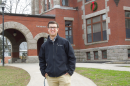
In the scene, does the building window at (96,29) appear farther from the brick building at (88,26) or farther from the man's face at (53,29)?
the man's face at (53,29)

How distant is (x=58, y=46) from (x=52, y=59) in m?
0.28

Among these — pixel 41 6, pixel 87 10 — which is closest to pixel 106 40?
pixel 87 10

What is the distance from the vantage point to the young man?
3.70 m

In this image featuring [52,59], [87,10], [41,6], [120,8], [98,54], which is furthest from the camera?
[41,6]

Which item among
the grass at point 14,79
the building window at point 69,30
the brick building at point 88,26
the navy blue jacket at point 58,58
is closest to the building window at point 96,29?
the brick building at point 88,26

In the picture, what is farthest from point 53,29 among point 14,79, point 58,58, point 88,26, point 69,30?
point 69,30

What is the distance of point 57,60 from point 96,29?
1785 cm

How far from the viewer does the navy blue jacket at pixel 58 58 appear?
3.70 metres

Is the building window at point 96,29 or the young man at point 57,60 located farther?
the building window at point 96,29

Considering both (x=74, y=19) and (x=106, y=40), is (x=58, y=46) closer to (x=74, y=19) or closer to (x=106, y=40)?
(x=106, y=40)

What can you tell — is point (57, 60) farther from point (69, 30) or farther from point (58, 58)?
point (69, 30)

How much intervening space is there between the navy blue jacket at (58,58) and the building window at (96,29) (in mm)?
16680

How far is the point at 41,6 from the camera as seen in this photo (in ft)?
85.3

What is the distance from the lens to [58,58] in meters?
3.74
